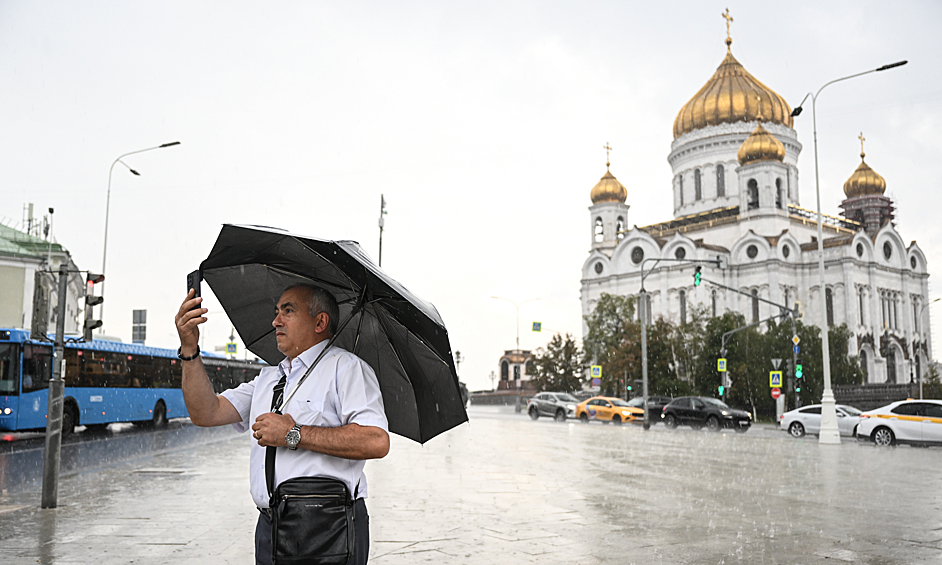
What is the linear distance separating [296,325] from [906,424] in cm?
2558

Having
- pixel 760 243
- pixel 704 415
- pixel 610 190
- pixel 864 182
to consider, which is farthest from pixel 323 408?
pixel 864 182

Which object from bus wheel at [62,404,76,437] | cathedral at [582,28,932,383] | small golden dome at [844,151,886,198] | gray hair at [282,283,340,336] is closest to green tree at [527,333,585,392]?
cathedral at [582,28,932,383]

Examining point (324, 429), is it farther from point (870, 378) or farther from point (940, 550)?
point (870, 378)

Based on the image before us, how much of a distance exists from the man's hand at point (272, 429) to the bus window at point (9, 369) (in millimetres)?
21088

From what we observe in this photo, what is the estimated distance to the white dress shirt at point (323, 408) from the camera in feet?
10.6

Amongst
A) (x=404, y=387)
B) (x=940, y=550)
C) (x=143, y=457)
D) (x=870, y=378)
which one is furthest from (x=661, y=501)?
(x=870, y=378)

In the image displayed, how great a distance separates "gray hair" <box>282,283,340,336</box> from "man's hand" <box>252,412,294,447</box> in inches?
21.6

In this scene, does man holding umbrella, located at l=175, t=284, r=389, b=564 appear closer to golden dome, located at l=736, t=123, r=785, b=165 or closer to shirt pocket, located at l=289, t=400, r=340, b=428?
shirt pocket, located at l=289, t=400, r=340, b=428

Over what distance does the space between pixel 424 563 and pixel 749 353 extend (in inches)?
1851

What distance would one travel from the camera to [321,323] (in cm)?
358

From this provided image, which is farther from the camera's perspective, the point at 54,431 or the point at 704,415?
the point at 704,415

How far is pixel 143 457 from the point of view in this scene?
17.3 m

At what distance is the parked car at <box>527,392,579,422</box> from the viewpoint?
4322 cm

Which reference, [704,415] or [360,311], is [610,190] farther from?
[360,311]
